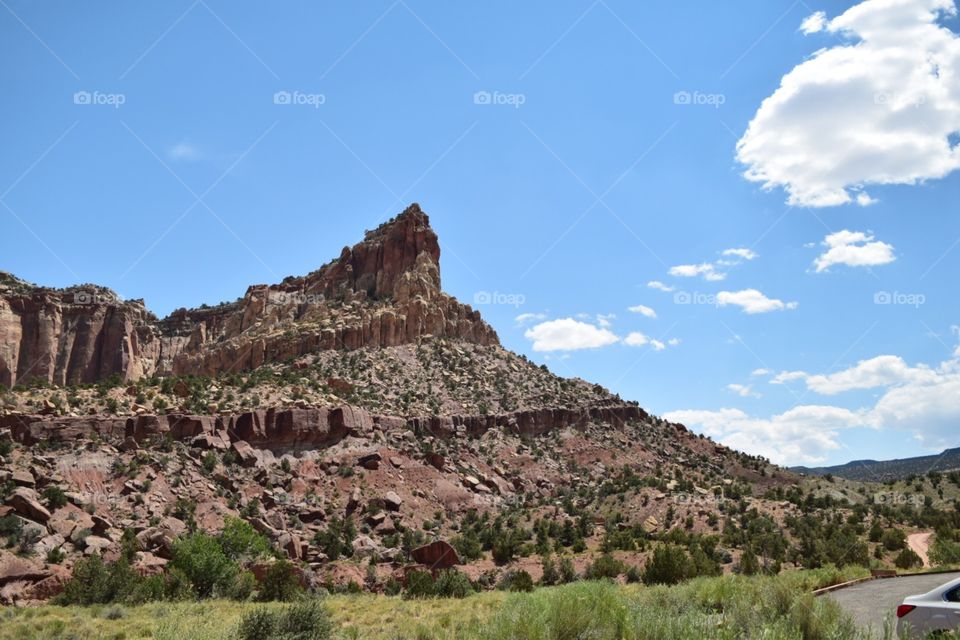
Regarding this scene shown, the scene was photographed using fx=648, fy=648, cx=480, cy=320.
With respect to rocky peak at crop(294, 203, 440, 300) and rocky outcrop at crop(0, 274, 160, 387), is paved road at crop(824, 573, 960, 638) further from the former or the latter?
rocky outcrop at crop(0, 274, 160, 387)

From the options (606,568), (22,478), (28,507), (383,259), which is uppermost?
(383,259)

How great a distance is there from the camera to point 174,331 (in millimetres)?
118062

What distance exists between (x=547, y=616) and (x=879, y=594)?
11130mm

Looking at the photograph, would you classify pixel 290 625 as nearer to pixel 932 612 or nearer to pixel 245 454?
pixel 932 612

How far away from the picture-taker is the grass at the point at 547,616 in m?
10.5

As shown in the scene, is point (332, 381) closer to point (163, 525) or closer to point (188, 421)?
point (188, 421)

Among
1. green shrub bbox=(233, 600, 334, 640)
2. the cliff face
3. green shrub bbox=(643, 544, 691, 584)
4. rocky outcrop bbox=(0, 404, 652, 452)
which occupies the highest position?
the cliff face

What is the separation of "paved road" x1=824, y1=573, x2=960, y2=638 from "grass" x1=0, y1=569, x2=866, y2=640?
1.03 metres

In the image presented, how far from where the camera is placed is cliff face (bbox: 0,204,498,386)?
7362 cm

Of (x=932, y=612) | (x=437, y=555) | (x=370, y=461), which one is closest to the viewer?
(x=932, y=612)

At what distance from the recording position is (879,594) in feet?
57.4

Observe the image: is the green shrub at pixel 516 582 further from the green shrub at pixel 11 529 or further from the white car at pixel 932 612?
the green shrub at pixel 11 529

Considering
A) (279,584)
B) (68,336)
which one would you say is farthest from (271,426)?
(68,336)

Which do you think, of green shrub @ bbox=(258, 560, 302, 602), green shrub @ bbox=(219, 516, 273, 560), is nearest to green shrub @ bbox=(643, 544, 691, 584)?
green shrub @ bbox=(258, 560, 302, 602)
